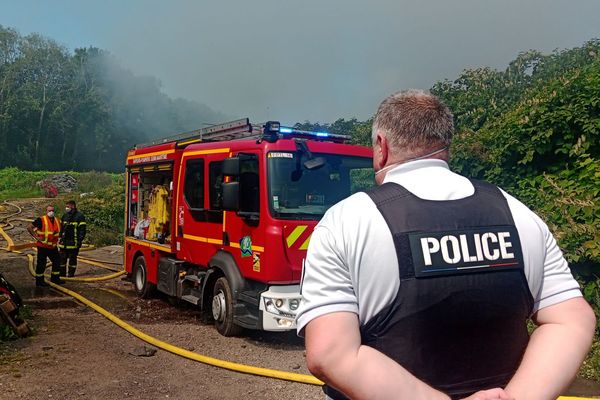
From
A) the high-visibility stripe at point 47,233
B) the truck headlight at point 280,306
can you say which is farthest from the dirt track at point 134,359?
the high-visibility stripe at point 47,233

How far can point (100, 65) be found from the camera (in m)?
65.7

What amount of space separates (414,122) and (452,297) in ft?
1.64

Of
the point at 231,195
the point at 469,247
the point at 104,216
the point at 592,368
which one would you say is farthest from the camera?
the point at 104,216

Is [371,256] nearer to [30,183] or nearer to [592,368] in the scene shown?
[592,368]

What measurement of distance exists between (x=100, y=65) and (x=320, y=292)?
70730mm

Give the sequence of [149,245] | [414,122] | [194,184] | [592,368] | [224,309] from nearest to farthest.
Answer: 1. [414,122]
2. [592,368]
3. [224,309]
4. [194,184]
5. [149,245]

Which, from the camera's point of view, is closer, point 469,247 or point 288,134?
point 469,247

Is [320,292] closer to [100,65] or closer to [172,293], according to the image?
[172,293]

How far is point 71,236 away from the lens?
36.3 ft

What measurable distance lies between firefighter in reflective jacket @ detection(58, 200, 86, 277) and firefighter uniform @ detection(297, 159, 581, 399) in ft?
34.7

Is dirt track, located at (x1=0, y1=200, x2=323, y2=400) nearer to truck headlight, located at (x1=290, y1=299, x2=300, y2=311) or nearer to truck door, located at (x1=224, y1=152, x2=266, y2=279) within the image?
truck headlight, located at (x1=290, y1=299, x2=300, y2=311)

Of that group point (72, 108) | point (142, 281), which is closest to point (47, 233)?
point (142, 281)

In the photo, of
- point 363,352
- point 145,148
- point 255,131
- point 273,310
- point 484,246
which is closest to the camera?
point 363,352

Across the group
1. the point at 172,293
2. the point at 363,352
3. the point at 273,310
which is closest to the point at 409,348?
the point at 363,352
